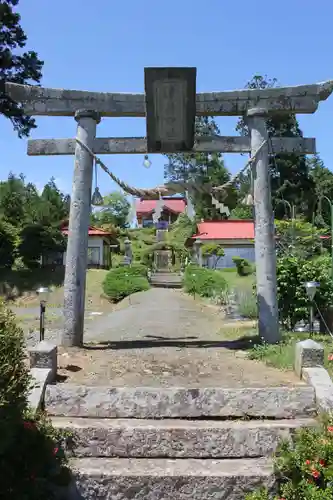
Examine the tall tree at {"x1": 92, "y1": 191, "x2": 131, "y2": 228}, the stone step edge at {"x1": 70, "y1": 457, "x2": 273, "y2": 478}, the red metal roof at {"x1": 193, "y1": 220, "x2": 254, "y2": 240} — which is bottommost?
the stone step edge at {"x1": 70, "y1": 457, "x2": 273, "y2": 478}

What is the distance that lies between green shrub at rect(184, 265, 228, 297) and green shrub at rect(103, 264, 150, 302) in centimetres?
238

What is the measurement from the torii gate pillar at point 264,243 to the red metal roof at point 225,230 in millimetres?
27429

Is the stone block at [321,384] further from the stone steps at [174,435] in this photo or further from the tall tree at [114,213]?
the tall tree at [114,213]

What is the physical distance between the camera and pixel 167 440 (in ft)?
18.0

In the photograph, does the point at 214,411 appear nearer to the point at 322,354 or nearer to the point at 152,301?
the point at 322,354

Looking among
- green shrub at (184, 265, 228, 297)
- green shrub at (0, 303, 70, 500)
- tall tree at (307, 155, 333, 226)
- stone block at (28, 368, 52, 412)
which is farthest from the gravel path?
tall tree at (307, 155, 333, 226)

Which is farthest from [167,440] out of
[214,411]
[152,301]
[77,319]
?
[152,301]

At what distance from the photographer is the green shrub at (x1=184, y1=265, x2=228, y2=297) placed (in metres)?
24.0

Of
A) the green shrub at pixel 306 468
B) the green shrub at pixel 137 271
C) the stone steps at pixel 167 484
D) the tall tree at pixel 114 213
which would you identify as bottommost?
the stone steps at pixel 167 484

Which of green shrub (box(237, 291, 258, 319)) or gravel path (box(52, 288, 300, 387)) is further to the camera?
green shrub (box(237, 291, 258, 319))

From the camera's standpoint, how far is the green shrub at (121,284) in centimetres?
2503

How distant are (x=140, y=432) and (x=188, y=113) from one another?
5.86 m

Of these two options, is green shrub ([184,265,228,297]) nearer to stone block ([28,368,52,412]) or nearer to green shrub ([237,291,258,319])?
green shrub ([237,291,258,319])

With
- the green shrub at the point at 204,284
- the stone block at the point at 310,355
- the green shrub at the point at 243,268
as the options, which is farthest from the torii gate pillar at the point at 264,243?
the green shrub at the point at 243,268
